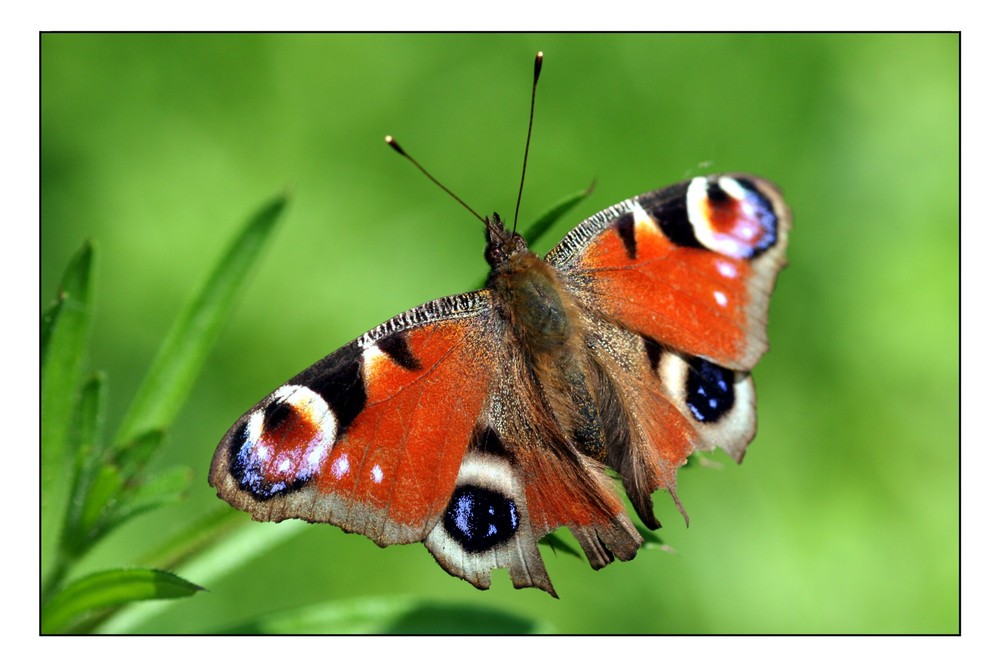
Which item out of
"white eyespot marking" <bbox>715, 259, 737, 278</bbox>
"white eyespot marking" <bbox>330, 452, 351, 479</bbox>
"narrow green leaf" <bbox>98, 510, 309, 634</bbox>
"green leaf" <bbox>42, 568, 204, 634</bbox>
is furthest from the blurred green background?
"white eyespot marking" <bbox>330, 452, 351, 479</bbox>

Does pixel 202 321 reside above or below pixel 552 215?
below

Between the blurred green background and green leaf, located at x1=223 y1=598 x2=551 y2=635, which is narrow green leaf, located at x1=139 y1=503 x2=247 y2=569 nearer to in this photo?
green leaf, located at x1=223 y1=598 x2=551 y2=635

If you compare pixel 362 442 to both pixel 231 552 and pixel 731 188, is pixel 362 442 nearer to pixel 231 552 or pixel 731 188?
pixel 231 552

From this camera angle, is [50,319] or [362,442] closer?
[362,442]

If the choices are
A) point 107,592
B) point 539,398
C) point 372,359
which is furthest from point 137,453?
point 539,398

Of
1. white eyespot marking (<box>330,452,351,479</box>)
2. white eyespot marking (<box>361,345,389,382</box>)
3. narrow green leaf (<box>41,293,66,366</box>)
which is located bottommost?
white eyespot marking (<box>330,452,351,479</box>)

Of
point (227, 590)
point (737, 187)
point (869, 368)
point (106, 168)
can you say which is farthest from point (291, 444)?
point (869, 368)

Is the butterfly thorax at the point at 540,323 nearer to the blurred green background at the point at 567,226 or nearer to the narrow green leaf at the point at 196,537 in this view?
the narrow green leaf at the point at 196,537
